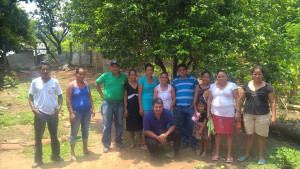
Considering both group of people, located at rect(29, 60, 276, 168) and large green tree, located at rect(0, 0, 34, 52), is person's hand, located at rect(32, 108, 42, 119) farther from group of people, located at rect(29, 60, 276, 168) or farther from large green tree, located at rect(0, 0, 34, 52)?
large green tree, located at rect(0, 0, 34, 52)

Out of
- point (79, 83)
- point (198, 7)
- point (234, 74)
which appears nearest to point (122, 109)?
point (79, 83)

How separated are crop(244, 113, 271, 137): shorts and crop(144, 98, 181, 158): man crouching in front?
1333 millimetres

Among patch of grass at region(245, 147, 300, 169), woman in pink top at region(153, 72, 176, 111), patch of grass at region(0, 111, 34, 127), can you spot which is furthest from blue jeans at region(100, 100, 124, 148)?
patch of grass at region(0, 111, 34, 127)

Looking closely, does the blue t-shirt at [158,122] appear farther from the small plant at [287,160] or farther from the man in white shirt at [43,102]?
the small plant at [287,160]

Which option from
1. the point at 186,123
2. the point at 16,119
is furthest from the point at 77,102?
the point at 16,119

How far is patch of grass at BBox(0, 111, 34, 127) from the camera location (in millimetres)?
6577

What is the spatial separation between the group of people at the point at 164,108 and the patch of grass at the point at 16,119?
9.67 ft

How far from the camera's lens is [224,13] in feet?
17.7

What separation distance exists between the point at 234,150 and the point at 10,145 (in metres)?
4.95

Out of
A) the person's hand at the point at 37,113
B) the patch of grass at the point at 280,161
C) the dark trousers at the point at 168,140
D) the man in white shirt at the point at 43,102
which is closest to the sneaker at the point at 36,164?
the man in white shirt at the point at 43,102

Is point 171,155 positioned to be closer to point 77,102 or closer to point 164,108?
point 164,108

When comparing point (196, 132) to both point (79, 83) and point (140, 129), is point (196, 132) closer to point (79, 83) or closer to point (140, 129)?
point (140, 129)

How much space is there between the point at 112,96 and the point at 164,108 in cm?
109

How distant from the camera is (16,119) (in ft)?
22.7
